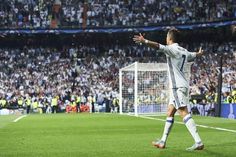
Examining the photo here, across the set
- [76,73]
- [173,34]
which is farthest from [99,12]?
[173,34]

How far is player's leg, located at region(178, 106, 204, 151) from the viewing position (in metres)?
9.96

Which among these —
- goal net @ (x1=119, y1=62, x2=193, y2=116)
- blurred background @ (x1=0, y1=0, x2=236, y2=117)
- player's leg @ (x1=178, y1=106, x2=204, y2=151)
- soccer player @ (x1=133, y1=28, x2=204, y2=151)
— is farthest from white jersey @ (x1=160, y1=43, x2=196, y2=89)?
blurred background @ (x1=0, y1=0, x2=236, y2=117)

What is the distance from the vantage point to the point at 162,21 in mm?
50031

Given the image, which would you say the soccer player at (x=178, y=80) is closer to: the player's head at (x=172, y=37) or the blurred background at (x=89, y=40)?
the player's head at (x=172, y=37)

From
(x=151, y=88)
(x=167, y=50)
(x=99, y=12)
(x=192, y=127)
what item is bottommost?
(x=192, y=127)

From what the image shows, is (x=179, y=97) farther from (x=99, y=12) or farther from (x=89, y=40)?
(x=89, y=40)

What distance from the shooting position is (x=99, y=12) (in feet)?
171

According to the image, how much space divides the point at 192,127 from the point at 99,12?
42663 millimetres

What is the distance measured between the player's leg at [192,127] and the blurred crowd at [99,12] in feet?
130

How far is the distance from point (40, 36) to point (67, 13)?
3.74 meters

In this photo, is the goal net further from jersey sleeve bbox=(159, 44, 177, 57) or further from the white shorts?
jersey sleeve bbox=(159, 44, 177, 57)

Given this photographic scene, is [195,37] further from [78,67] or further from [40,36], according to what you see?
[40,36]

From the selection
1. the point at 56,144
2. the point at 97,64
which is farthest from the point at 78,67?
the point at 56,144

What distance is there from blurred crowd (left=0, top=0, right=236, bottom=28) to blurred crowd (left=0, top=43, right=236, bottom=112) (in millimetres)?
2852
